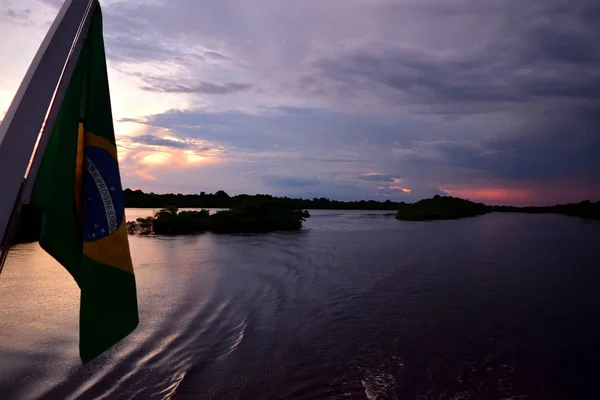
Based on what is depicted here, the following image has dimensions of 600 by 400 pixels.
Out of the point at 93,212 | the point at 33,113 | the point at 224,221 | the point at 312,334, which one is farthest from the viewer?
the point at 224,221

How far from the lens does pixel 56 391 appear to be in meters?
5.27

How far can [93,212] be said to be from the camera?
2.06 meters

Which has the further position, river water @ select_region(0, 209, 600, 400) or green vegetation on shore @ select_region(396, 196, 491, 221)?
green vegetation on shore @ select_region(396, 196, 491, 221)

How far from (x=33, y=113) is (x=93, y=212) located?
1.96 ft

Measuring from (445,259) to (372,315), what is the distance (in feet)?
34.6

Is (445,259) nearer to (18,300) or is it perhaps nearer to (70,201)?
(18,300)

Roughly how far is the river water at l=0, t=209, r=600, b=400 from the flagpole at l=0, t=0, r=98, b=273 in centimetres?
447

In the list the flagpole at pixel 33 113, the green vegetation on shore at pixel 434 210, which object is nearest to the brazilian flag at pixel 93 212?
the flagpole at pixel 33 113

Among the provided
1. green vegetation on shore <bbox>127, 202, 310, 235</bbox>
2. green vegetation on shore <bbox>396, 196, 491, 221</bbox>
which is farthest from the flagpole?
green vegetation on shore <bbox>396, 196, 491, 221</bbox>

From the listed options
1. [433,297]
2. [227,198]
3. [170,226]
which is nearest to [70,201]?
[433,297]

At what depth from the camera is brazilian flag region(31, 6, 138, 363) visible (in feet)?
6.43

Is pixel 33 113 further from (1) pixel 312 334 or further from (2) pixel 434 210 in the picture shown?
(2) pixel 434 210

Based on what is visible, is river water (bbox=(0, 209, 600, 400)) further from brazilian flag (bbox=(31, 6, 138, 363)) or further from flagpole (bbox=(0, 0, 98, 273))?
flagpole (bbox=(0, 0, 98, 273))

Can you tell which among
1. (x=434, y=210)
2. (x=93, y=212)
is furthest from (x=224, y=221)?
(x=434, y=210)
